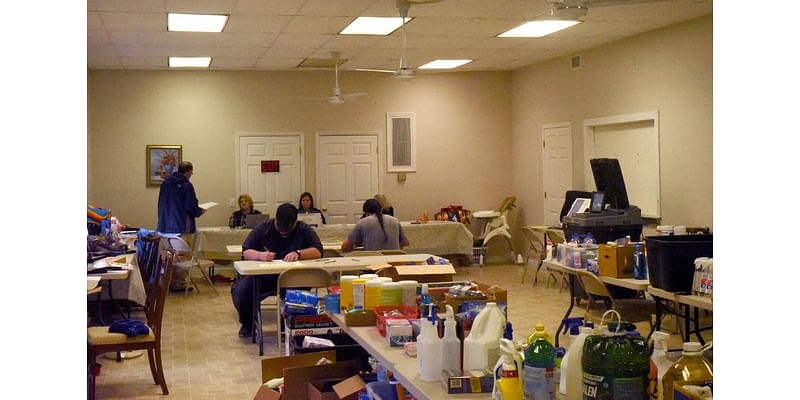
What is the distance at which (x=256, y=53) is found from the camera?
11.5 metres

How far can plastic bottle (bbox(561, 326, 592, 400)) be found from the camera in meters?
2.85

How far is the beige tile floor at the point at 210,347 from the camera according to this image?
6195 mm

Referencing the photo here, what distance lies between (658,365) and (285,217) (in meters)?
5.25

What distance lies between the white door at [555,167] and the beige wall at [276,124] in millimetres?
1411

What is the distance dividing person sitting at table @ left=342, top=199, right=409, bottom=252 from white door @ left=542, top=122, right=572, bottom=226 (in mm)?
4455

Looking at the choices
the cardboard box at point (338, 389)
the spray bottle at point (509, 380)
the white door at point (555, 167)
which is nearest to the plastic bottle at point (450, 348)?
the spray bottle at point (509, 380)

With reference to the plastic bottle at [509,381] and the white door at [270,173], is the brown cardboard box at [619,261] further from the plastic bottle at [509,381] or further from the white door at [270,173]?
the white door at [270,173]

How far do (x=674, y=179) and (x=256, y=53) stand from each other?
554 cm

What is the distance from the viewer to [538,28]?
1007 cm

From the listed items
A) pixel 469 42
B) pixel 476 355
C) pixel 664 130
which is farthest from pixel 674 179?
pixel 476 355

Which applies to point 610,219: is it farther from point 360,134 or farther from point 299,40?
point 360,134

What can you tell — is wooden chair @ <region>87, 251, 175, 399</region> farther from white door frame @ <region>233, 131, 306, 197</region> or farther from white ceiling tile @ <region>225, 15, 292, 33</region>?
white door frame @ <region>233, 131, 306, 197</region>
